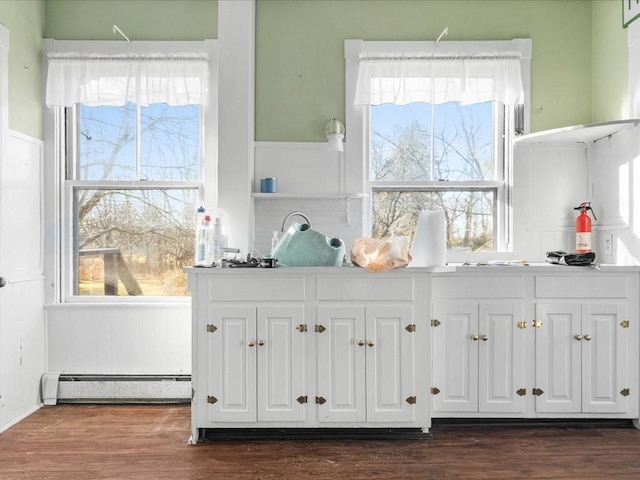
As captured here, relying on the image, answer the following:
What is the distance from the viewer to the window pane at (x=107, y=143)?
142 inches

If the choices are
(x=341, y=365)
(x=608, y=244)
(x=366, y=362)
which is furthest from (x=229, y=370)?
(x=608, y=244)

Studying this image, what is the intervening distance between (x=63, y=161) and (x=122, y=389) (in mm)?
1691

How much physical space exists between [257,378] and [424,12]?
9.10 feet

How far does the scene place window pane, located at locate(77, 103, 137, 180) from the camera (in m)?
3.61

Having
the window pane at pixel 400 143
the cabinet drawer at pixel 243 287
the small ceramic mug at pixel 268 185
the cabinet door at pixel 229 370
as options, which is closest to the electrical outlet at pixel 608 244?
the window pane at pixel 400 143

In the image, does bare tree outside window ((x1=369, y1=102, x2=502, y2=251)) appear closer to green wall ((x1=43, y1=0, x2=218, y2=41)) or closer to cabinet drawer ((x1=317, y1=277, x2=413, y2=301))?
cabinet drawer ((x1=317, y1=277, x2=413, y2=301))

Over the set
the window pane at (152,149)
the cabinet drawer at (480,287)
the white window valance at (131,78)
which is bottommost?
the cabinet drawer at (480,287)

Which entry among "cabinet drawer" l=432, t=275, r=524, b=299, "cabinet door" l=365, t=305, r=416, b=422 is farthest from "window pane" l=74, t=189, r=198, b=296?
"cabinet drawer" l=432, t=275, r=524, b=299

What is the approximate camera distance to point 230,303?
9.09ft

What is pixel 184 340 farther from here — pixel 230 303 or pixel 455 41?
pixel 455 41

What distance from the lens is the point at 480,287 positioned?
294 cm

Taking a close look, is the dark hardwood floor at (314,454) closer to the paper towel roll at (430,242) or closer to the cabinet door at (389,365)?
the cabinet door at (389,365)

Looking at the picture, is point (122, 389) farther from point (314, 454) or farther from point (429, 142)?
point (429, 142)

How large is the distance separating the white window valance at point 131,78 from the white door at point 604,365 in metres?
2.93
